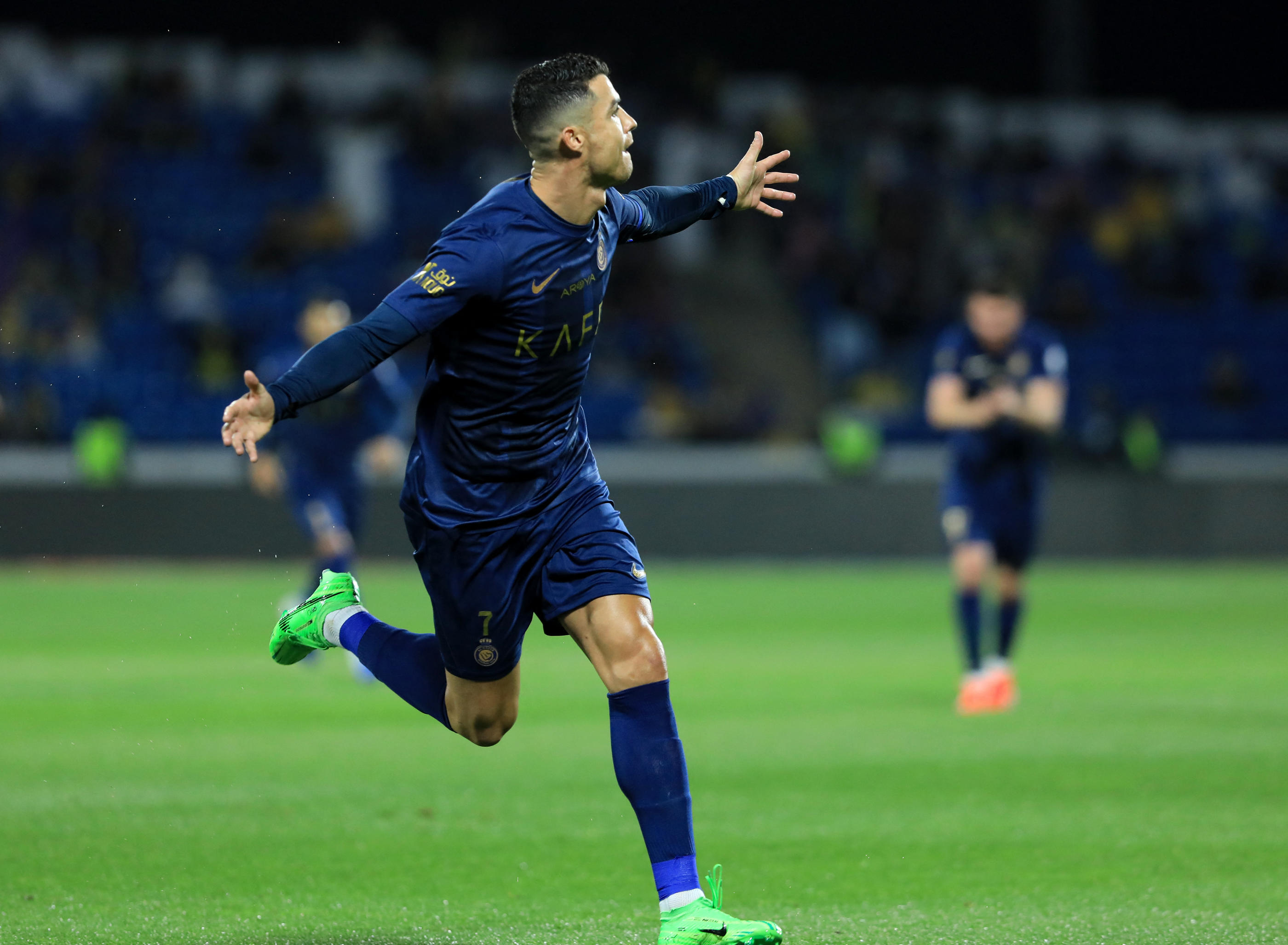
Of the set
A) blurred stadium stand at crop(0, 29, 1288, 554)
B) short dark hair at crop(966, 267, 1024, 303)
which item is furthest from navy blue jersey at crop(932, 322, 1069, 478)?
blurred stadium stand at crop(0, 29, 1288, 554)

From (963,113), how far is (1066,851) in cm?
2544

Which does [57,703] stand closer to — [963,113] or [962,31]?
[963,113]

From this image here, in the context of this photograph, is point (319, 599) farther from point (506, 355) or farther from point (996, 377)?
point (996, 377)

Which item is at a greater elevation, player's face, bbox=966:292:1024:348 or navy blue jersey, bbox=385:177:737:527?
player's face, bbox=966:292:1024:348

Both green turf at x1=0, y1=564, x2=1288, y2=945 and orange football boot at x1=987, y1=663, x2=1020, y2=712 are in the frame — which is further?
orange football boot at x1=987, y1=663, x2=1020, y2=712

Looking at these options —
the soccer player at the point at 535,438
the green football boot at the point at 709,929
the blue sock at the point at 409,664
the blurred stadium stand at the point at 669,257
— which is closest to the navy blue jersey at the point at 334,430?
the blue sock at the point at 409,664

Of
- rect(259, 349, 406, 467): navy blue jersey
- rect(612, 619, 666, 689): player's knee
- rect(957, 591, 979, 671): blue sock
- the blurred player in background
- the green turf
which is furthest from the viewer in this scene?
rect(259, 349, 406, 467): navy blue jersey

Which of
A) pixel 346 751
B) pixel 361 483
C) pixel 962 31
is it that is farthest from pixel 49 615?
pixel 962 31

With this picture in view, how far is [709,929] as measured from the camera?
4.27 m

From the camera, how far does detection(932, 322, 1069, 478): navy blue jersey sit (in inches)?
373

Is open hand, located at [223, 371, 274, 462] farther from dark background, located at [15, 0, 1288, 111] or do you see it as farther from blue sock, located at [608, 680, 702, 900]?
dark background, located at [15, 0, 1288, 111]

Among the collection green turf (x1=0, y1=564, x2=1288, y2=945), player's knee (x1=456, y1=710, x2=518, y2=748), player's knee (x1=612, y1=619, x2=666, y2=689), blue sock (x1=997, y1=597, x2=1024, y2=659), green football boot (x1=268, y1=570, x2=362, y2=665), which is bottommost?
green turf (x1=0, y1=564, x2=1288, y2=945)

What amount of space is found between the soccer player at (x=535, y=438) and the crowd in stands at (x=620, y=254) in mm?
16182

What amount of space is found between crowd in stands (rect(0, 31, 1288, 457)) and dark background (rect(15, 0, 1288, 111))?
1650 millimetres
